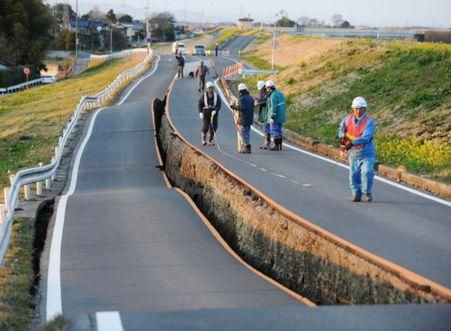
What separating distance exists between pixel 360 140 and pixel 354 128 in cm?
22

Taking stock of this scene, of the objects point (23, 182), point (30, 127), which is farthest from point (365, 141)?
point (30, 127)

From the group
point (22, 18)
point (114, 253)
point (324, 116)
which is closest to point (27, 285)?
point (114, 253)

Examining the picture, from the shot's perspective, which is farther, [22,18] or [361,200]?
[22,18]

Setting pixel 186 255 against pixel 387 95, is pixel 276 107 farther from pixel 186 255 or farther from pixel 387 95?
pixel 186 255

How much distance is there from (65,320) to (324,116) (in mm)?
20900

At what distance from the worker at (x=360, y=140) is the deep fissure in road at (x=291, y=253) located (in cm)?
155

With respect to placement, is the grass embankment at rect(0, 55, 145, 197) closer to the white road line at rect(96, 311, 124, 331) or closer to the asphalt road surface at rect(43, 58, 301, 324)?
the asphalt road surface at rect(43, 58, 301, 324)

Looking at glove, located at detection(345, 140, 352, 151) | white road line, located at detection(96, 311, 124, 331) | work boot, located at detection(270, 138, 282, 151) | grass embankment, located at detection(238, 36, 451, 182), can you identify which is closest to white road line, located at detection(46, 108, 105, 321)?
white road line, located at detection(96, 311, 124, 331)

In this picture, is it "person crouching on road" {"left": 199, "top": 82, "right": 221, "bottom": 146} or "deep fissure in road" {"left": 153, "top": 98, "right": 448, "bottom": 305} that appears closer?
"deep fissure in road" {"left": 153, "top": 98, "right": 448, "bottom": 305}

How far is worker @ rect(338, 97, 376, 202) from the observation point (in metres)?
12.1

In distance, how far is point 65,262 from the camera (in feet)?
34.1

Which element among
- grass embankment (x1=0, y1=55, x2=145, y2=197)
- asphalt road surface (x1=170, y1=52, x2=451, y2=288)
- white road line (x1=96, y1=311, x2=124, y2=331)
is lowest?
grass embankment (x1=0, y1=55, x2=145, y2=197)

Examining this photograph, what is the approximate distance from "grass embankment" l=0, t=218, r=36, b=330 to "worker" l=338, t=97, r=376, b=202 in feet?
17.2

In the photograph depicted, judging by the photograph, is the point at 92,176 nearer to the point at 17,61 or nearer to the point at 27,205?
the point at 27,205
